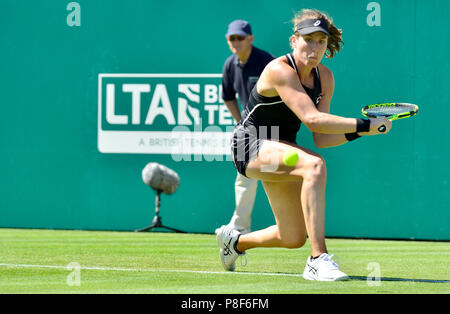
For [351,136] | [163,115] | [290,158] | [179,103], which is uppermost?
[179,103]

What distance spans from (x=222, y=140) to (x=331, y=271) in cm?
449

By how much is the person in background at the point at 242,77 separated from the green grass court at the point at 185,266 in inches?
17.5

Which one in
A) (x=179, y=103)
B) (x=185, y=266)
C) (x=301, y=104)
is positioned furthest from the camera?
→ (x=179, y=103)

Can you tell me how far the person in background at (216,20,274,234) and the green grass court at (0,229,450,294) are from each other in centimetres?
45

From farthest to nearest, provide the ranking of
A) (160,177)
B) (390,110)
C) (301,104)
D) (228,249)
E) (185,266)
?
(160,177) → (185,266) → (228,249) → (390,110) → (301,104)

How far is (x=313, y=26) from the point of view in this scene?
5.35 metres

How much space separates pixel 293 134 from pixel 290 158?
524 millimetres

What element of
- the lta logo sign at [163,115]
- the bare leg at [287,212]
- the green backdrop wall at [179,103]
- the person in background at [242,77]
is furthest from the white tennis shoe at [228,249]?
the lta logo sign at [163,115]

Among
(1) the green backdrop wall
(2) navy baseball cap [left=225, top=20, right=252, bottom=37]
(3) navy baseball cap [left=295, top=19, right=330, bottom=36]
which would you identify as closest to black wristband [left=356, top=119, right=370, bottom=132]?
(3) navy baseball cap [left=295, top=19, right=330, bottom=36]

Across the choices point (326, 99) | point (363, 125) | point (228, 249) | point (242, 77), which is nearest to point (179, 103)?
point (242, 77)

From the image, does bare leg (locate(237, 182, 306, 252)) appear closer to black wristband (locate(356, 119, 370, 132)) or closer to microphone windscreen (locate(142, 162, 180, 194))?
black wristband (locate(356, 119, 370, 132))

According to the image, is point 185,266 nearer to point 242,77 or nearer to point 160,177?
point 242,77

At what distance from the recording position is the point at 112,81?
981 cm
